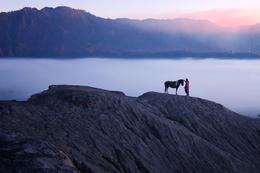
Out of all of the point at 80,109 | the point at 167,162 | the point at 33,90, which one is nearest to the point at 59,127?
the point at 80,109

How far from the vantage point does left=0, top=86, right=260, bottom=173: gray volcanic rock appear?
73.2 ft

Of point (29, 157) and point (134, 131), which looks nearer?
point (29, 157)

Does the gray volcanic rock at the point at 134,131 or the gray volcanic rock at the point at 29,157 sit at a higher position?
the gray volcanic rock at the point at 29,157

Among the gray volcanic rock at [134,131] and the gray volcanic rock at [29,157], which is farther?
the gray volcanic rock at [134,131]

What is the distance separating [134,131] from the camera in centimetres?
2866

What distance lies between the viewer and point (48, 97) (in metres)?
28.9

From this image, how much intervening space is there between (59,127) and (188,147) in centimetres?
1038

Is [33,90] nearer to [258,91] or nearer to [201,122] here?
[258,91]

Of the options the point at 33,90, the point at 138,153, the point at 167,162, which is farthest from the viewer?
the point at 33,90

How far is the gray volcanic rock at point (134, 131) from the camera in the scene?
879 inches

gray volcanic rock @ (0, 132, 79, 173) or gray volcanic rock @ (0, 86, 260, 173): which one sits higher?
gray volcanic rock @ (0, 132, 79, 173)

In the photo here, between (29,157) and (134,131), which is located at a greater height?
(29,157)

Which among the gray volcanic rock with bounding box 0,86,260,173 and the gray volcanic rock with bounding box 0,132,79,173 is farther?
the gray volcanic rock with bounding box 0,86,260,173

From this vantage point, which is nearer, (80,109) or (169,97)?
(80,109)
